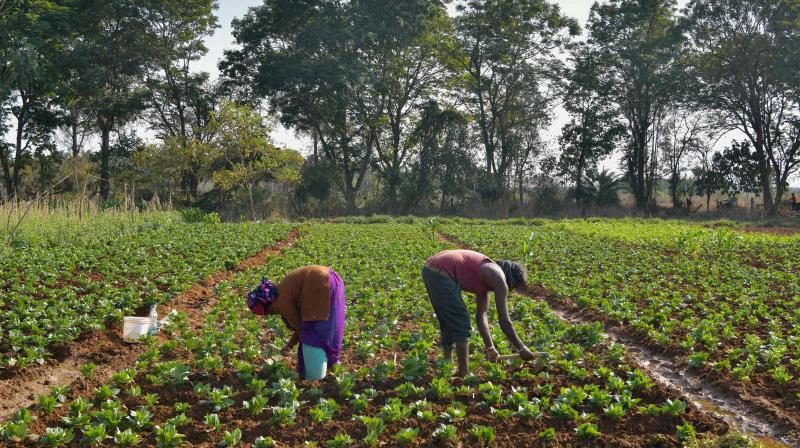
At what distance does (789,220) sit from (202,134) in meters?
31.1

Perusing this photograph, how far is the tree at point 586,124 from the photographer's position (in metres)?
38.1

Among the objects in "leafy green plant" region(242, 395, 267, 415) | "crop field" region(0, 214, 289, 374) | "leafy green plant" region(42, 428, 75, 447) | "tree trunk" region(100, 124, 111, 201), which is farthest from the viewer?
"tree trunk" region(100, 124, 111, 201)

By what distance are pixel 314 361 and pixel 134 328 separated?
8.91 ft

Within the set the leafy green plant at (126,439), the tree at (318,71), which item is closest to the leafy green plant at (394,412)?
the leafy green plant at (126,439)

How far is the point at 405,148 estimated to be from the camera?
40781 mm

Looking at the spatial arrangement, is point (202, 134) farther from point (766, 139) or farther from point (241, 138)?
point (766, 139)

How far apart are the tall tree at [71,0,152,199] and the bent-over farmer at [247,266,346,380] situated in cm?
3253

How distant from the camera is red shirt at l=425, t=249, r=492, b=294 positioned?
5957 millimetres

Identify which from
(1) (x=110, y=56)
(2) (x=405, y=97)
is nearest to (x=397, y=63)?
(2) (x=405, y=97)

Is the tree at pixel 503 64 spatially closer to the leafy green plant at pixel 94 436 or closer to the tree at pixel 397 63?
the tree at pixel 397 63

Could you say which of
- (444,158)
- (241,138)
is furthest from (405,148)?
(241,138)

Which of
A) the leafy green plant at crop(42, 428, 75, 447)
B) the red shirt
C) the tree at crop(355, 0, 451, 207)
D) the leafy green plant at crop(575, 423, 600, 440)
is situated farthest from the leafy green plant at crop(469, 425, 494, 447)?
the tree at crop(355, 0, 451, 207)

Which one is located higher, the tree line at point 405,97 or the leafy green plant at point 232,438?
the tree line at point 405,97

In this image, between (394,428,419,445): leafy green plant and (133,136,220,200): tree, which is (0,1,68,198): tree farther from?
(394,428,419,445): leafy green plant
